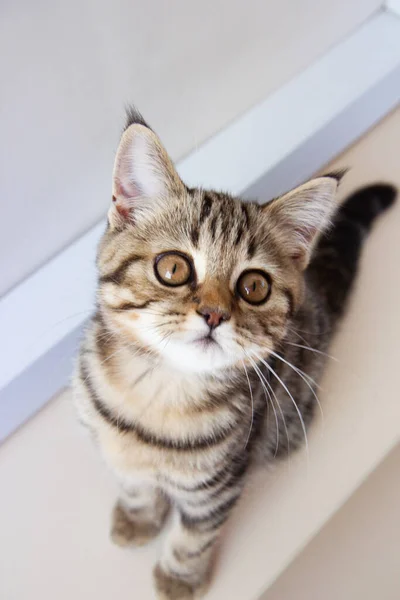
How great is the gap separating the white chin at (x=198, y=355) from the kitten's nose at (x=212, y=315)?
0.03 metres

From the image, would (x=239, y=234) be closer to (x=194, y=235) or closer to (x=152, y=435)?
(x=194, y=235)

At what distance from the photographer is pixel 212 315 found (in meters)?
0.75

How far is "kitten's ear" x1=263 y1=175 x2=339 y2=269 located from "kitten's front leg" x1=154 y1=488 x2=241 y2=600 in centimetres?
44

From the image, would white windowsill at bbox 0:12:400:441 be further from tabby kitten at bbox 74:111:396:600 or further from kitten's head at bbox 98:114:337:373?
kitten's head at bbox 98:114:337:373

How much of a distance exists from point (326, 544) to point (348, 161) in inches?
39.7

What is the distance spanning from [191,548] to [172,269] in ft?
1.85

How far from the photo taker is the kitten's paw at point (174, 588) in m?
1.08

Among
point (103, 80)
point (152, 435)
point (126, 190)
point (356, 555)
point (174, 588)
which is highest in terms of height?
point (103, 80)

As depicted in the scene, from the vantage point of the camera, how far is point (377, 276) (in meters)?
1.42

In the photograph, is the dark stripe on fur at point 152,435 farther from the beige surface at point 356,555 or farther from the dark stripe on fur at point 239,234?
the beige surface at point 356,555

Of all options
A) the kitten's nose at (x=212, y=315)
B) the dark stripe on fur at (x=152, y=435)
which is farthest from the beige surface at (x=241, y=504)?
the kitten's nose at (x=212, y=315)

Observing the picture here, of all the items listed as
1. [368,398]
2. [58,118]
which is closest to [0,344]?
[58,118]

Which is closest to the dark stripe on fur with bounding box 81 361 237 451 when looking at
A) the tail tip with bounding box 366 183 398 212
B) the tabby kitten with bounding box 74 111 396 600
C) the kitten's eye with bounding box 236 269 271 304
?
the tabby kitten with bounding box 74 111 396 600

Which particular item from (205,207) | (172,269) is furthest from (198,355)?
(205,207)
